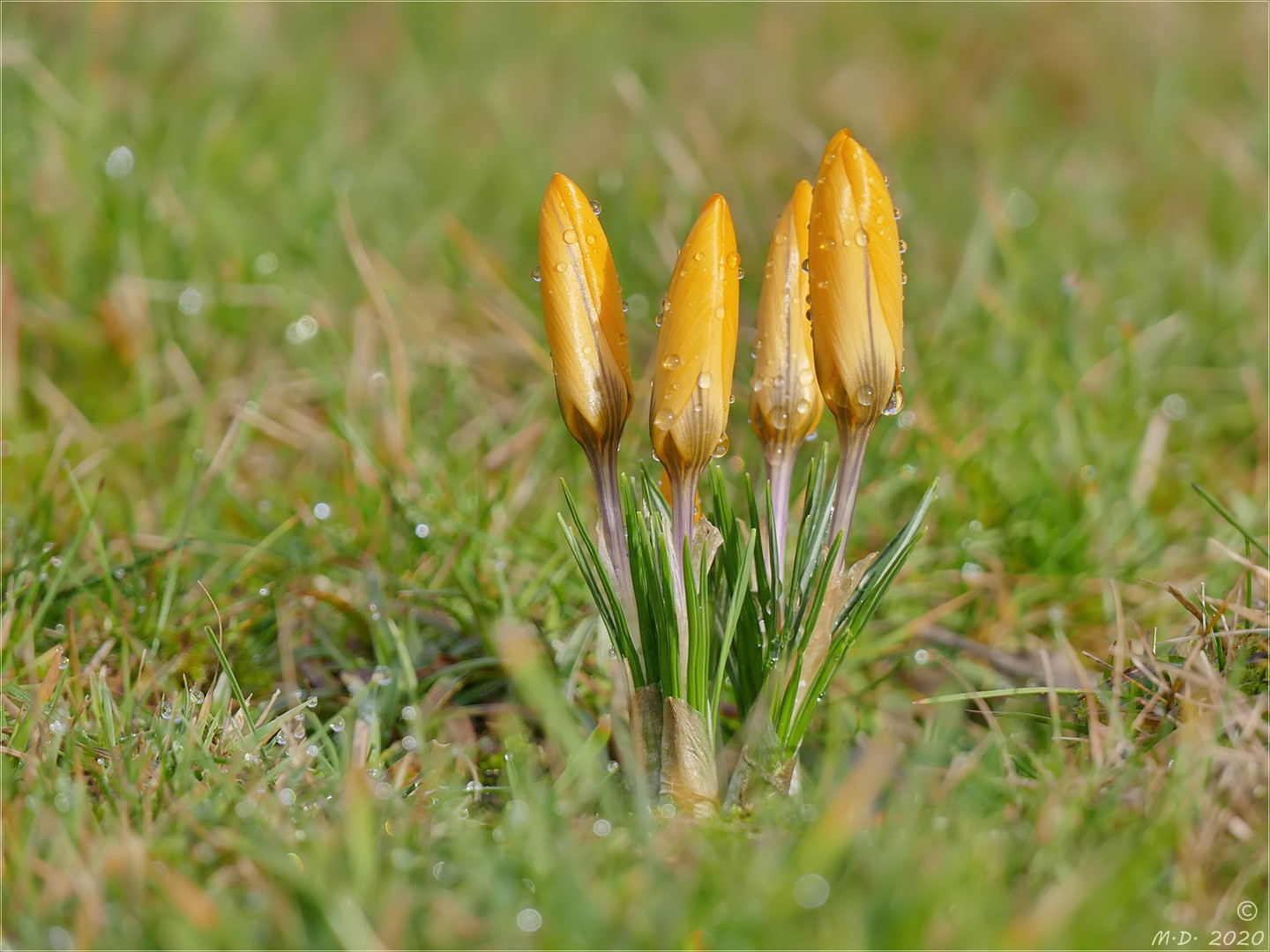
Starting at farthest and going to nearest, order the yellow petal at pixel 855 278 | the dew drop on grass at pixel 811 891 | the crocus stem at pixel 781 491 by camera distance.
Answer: the crocus stem at pixel 781 491 < the yellow petal at pixel 855 278 < the dew drop on grass at pixel 811 891

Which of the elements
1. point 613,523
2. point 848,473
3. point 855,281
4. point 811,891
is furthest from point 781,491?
point 811,891

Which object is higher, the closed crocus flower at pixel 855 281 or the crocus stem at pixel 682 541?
the closed crocus flower at pixel 855 281

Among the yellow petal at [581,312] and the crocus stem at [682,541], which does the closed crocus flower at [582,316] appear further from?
the crocus stem at [682,541]

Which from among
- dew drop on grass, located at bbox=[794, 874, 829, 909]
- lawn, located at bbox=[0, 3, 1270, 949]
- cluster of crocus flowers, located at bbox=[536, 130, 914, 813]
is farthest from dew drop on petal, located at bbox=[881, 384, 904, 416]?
dew drop on grass, located at bbox=[794, 874, 829, 909]

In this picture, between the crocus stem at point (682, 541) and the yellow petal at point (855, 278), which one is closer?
the yellow petal at point (855, 278)

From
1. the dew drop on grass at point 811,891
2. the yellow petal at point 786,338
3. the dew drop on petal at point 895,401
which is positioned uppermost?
the yellow petal at point 786,338

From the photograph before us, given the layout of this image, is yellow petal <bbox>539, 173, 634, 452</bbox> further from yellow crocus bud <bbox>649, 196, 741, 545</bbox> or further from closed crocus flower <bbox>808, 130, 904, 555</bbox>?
closed crocus flower <bbox>808, 130, 904, 555</bbox>

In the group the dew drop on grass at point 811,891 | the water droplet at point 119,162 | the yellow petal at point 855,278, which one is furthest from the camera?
the water droplet at point 119,162

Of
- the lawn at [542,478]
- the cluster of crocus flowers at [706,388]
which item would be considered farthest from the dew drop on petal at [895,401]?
the lawn at [542,478]
